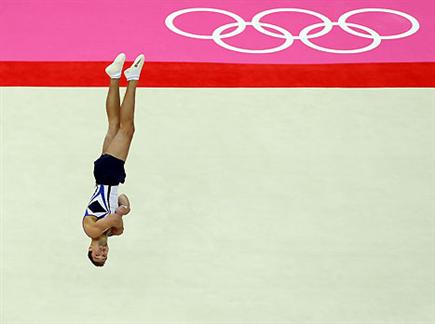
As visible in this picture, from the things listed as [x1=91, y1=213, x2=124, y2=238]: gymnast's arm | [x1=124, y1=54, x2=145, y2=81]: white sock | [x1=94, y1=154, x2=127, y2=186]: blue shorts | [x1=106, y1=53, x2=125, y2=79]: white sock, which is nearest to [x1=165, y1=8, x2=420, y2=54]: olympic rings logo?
[x1=124, y1=54, x2=145, y2=81]: white sock

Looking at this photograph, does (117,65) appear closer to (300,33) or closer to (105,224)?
(105,224)

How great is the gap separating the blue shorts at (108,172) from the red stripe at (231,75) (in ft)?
11.1

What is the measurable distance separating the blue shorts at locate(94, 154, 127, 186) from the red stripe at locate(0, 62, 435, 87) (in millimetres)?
3393

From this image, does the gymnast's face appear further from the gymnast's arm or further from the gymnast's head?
the gymnast's arm

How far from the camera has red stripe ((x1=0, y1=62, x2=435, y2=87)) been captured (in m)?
14.2

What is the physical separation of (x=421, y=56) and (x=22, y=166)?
616cm

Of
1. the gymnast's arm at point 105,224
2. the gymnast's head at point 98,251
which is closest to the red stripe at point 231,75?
the gymnast's arm at point 105,224

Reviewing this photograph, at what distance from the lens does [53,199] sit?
39.5ft

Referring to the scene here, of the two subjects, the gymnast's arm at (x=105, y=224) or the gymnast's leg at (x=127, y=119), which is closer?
the gymnast's arm at (x=105, y=224)

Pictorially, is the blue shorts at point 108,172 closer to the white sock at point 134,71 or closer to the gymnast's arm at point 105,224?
the gymnast's arm at point 105,224

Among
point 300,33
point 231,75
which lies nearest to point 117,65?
point 231,75

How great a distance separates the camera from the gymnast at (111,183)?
424 inches

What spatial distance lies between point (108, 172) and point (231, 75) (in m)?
4.06

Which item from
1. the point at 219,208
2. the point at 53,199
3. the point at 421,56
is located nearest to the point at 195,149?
the point at 219,208
